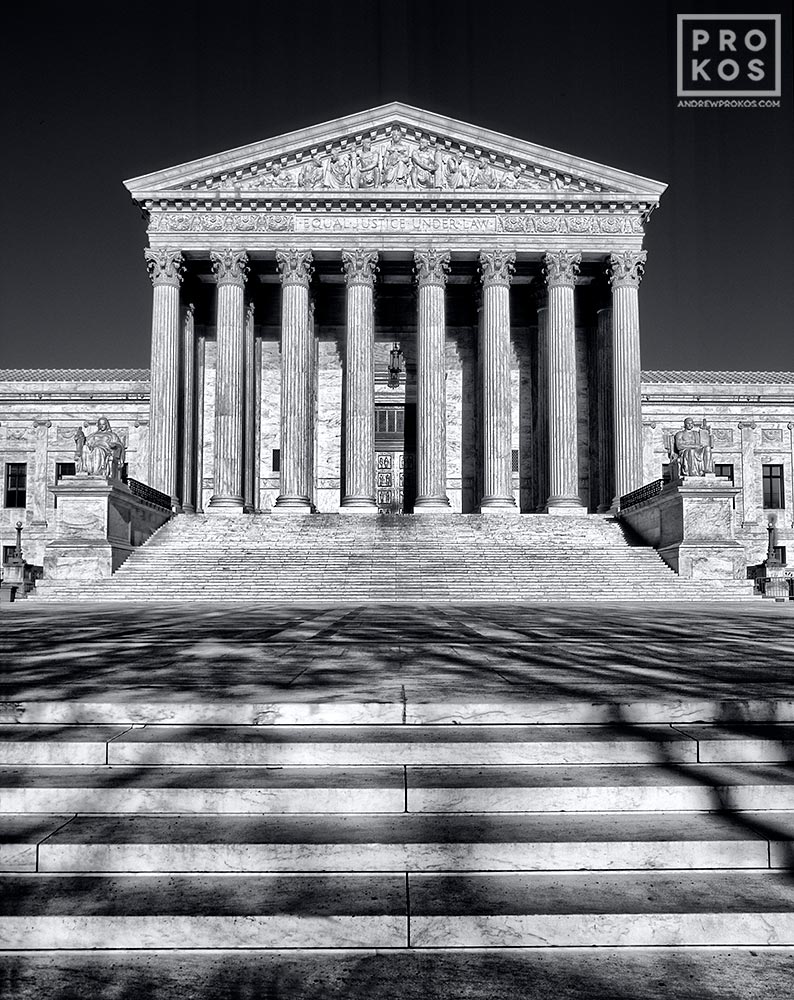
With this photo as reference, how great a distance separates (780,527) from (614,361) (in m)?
19.3

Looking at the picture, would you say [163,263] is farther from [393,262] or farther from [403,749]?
[403,749]

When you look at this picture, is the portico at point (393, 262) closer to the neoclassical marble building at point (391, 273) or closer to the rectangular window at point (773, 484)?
the neoclassical marble building at point (391, 273)

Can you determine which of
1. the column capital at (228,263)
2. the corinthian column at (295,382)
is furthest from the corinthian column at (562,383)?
the column capital at (228,263)

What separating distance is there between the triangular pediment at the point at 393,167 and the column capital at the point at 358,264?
2538 millimetres

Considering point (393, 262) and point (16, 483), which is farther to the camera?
point (16, 483)

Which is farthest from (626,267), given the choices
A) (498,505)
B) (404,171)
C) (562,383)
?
(498,505)

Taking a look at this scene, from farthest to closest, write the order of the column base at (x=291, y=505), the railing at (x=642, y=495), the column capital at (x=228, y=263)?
the column capital at (x=228, y=263), the column base at (x=291, y=505), the railing at (x=642, y=495)

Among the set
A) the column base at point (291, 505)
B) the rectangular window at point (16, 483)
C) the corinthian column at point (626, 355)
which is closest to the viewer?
the column base at point (291, 505)

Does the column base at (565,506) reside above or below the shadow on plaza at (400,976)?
above

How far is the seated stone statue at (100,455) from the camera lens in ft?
93.0

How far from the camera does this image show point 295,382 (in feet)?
125

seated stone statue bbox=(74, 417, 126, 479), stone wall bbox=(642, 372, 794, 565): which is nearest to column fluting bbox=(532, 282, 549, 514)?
stone wall bbox=(642, 372, 794, 565)

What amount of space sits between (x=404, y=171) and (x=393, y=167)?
0.52 m

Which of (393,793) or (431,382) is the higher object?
(431,382)
